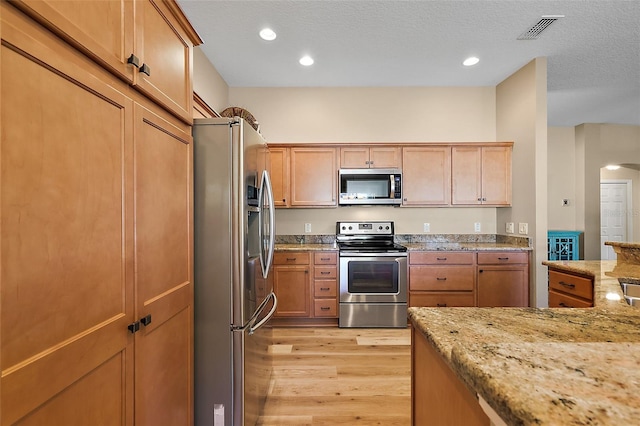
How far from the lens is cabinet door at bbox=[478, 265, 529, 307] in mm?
3258

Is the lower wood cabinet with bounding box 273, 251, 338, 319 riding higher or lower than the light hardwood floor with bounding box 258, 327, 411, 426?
higher

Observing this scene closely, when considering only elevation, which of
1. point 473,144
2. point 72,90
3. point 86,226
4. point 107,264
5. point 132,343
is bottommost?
point 132,343

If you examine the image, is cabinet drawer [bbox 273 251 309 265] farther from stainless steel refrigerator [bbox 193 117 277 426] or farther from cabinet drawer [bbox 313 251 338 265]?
stainless steel refrigerator [bbox 193 117 277 426]

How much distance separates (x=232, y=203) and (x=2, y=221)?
907 millimetres

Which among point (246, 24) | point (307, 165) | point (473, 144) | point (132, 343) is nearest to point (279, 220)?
point (307, 165)

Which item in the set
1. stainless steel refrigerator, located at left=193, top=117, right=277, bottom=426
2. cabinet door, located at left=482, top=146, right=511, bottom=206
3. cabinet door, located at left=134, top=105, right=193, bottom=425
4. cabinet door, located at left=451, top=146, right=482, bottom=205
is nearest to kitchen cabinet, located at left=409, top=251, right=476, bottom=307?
cabinet door, located at left=451, top=146, right=482, bottom=205

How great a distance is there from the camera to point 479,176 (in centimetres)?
366

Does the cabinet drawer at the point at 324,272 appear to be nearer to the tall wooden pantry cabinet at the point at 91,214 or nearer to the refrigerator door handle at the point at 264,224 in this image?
the refrigerator door handle at the point at 264,224

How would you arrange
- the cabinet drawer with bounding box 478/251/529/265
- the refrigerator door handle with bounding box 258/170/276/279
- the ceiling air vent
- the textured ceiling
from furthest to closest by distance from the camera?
the cabinet drawer with bounding box 478/251/529/265, the ceiling air vent, the textured ceiling, the refrigerator door handle with bounding box 258/170/276/279

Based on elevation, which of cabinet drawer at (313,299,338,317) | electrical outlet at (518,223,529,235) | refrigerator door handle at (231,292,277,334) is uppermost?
electrical outlet at (518,223,529,235)

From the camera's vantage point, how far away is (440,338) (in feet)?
2.70

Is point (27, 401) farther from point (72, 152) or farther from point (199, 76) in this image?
point (199, 76)

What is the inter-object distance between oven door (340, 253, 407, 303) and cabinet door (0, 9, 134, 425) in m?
2.49

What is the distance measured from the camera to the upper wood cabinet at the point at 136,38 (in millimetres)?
754
